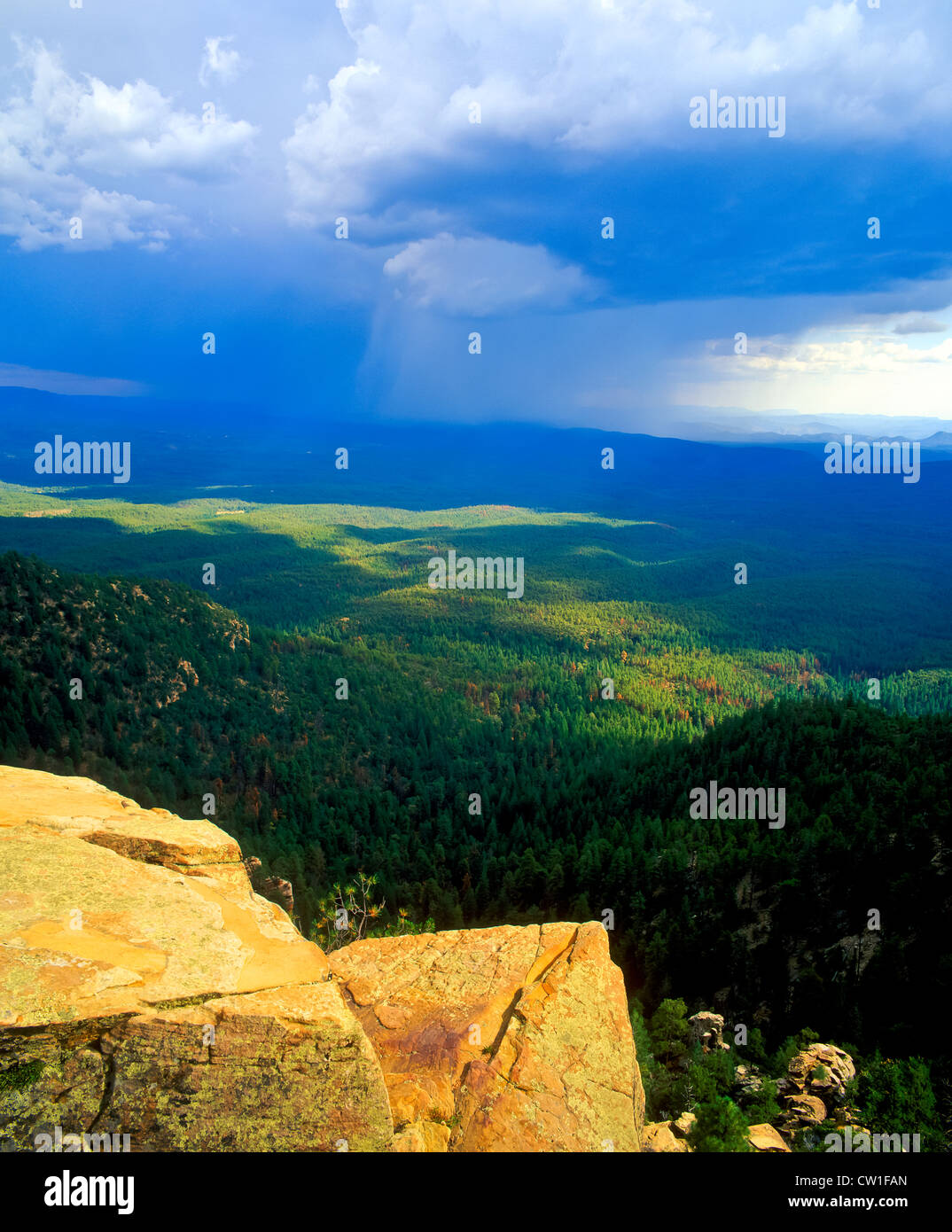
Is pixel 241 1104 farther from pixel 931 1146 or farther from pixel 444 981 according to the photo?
pixel 931 1146

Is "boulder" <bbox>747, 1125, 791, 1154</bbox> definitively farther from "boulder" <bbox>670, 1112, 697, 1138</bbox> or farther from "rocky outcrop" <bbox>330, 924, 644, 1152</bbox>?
"rocky outcrop" <bbox>330, 924, 644, 1152</bbox>

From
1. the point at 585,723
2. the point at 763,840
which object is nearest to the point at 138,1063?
the point at 763,840

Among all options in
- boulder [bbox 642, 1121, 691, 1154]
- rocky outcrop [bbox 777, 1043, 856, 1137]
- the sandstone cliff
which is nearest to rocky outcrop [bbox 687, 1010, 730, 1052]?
rocky outcrop [bbox 777, 1043, 856, 1137]

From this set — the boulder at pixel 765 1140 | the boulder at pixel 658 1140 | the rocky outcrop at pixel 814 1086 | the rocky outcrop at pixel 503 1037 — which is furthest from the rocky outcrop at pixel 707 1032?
the rocky outcrop at pixel 503 1037

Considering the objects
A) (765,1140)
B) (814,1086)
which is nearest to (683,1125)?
(765,1140)
